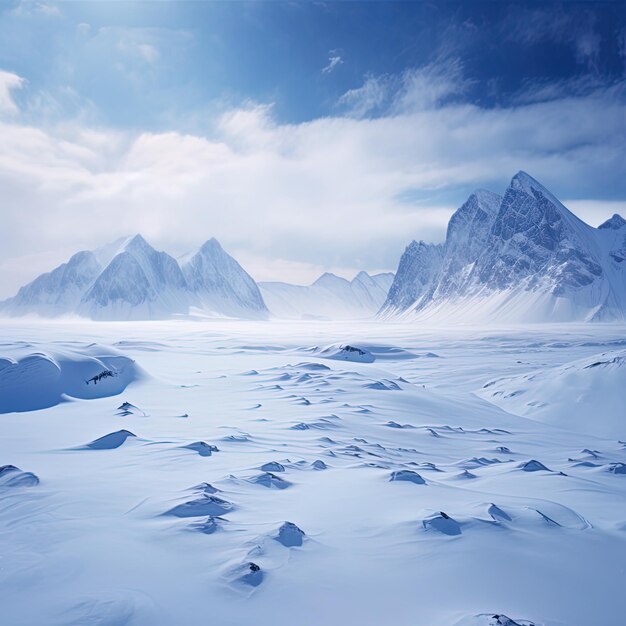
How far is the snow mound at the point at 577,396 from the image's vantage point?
16875 mm

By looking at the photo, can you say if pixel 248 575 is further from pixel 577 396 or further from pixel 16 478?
pixel 577 396

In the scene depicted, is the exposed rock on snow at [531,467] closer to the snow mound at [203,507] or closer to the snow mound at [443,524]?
the snow mound at [443,524]

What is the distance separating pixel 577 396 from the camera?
62.2ft

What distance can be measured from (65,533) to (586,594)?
572 cm

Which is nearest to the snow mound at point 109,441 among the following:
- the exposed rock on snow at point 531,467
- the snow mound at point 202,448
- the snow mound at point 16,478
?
the snow mound at point 202,448

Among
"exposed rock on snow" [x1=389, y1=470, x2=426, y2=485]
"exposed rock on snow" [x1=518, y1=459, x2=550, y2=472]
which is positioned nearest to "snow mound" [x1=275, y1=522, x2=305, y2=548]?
"exposed rock on snow" [x1=389, y1=470, x2=426, y2=485]

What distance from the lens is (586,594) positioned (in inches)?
169

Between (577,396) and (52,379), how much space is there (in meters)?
21.0

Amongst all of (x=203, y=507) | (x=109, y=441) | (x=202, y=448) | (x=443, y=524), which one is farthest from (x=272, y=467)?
(x=109, y=441)

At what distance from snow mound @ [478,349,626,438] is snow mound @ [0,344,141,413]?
17.4 metres

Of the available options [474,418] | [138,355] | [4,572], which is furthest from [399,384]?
[138,355]

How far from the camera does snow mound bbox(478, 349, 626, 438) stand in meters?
16.9

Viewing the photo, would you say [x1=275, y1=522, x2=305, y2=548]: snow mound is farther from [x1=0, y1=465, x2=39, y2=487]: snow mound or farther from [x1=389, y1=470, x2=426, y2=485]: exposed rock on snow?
[x1=0, y1=465, x2=39, y2=487]: snow mound

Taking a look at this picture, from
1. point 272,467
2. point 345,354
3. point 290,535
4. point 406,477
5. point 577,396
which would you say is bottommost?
point 345,354
